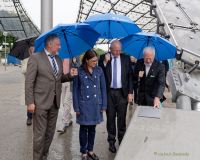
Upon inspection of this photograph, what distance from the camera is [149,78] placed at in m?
5.68

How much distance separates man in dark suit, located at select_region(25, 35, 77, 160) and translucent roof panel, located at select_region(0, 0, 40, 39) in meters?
81.2

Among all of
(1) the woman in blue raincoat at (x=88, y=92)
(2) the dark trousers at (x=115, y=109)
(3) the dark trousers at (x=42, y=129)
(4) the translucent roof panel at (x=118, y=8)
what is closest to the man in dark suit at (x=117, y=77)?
(2) the dark trousers at (x=115, y=109)

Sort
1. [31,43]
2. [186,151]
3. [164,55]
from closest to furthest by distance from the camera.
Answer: [186,151], [164,55], [31,43]

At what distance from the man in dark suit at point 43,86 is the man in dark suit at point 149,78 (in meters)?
1.16

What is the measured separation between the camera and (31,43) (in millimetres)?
Answer: 7691

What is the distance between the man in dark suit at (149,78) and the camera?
18.0 feet

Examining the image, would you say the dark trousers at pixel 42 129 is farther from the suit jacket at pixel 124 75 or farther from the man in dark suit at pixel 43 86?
the suit jacket at pixel 124 75

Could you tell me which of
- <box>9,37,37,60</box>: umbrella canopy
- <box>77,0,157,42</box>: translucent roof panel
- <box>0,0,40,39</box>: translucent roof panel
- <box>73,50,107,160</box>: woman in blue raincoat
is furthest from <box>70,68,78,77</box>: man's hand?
<box>0,0,40,39</box>: translucent roof panel

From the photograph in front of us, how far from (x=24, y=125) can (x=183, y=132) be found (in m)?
5.30

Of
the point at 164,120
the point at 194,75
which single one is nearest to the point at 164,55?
the point at 194,75

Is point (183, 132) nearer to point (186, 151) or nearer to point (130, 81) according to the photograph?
point (186, 151)

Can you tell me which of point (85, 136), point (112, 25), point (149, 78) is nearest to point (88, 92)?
point (85, 136)

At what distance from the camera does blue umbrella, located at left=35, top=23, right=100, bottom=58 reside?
16.6 feet

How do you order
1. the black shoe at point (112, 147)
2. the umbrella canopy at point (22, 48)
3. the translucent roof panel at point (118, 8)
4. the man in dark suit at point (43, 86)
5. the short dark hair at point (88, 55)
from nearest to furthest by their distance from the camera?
the man in dark suit at point (43, 86), the short dark hair at point (88, 55), the black shoe at point (112, 147), the umbrella canopy at point (22, 48), the translucent roof panel at point (118, 8)
